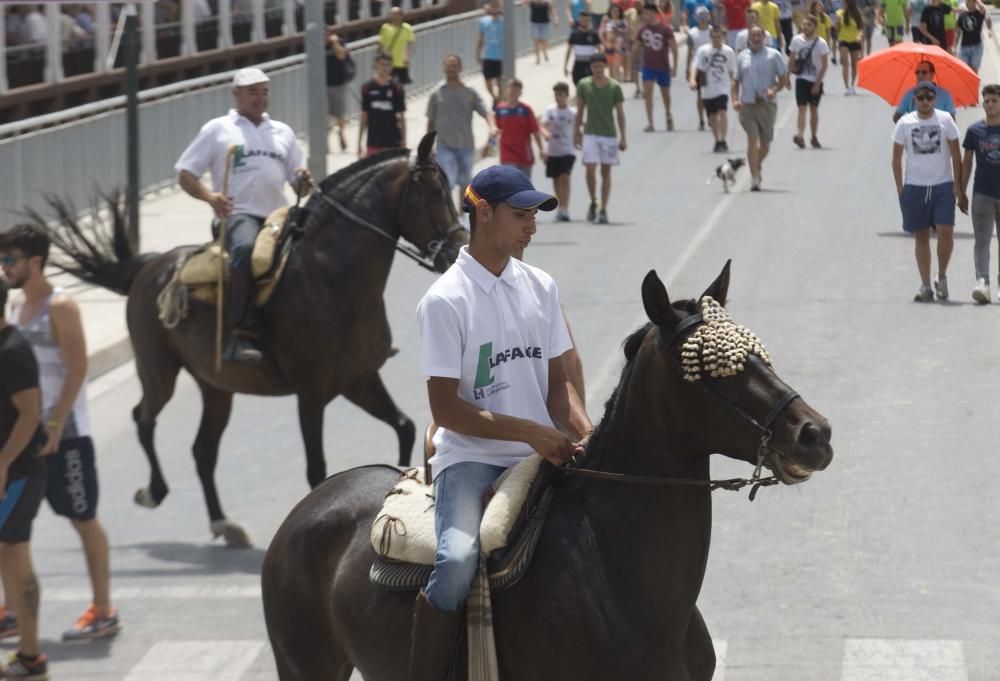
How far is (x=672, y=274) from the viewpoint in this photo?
20844 millimetres

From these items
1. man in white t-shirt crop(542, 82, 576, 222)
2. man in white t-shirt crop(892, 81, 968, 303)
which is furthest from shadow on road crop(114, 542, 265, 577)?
man in white t-shirt crop(542, 82, 576, 222)

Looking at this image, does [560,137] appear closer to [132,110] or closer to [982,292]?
[132,110]

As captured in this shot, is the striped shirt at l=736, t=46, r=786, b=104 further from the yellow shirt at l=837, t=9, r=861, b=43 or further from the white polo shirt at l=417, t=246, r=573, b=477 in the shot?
the white polo shirt at l=417, t=246, r=573, b=477

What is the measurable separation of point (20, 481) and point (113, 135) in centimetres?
1628

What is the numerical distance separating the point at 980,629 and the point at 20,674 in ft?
15.8

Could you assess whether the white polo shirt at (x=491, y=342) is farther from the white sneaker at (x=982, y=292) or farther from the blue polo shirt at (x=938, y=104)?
the white sneaker at (x=982, y=292)

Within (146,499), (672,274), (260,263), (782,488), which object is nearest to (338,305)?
(260,263)

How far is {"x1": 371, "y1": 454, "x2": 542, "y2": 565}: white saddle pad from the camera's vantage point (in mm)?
6184

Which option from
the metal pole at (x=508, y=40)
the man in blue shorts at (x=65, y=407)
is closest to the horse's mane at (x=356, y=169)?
the man in blue shorts at (x=65, y=407)

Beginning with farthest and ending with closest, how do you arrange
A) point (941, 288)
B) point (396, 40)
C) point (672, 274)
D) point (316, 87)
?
point (396, 40) → point (316, 87) → point (672, 274) → point (941, 288)

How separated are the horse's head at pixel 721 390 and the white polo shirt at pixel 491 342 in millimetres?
441

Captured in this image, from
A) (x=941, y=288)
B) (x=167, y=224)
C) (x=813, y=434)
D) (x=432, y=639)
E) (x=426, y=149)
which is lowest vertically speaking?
(x=167, y=224)

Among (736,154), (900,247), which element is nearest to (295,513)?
(900,247)

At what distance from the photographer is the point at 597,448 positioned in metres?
6.17
